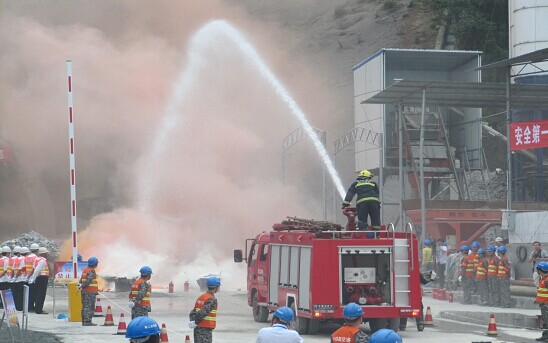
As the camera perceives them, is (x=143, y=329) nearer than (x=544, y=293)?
Yes

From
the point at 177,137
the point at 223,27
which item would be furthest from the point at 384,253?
the point at 223,27

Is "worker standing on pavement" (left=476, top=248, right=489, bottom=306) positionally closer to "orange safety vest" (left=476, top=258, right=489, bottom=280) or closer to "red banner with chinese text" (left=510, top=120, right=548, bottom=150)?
"orange safety vest" (left=476, top=258, right=489, bottom=280)

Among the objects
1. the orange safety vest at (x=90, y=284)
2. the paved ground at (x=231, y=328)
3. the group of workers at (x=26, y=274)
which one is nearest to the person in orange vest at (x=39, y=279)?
the group of workers at (x=26, y=274)

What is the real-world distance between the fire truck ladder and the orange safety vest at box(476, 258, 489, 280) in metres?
9.17

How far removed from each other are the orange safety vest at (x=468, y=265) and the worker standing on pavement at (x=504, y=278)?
61.9 inches

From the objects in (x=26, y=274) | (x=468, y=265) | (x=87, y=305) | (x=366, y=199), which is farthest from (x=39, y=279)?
(x=468, y=265)

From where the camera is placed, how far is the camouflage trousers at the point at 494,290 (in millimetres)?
27250

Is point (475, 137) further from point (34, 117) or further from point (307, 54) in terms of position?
point (307, 54)

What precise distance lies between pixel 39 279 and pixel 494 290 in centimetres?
1215

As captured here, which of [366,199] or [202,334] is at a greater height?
[366,199]

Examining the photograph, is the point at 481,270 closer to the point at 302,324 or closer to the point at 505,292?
the point at 505,292

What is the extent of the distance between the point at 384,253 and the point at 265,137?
41.3 m

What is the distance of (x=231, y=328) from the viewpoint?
21.2 meters

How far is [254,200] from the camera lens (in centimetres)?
4853
